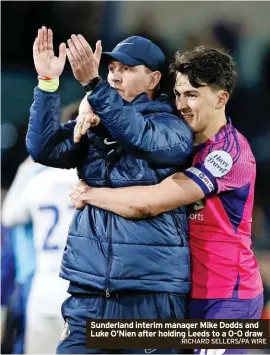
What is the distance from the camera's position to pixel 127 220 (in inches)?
69.1

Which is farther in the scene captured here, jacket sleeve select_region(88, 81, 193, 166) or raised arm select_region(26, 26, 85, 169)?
raised arm select_region(26, 26, 85, 169)

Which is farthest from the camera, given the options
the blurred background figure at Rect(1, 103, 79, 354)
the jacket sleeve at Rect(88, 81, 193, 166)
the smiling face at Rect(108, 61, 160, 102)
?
the blurred background figure at Rect(1, 103, 79, 354)

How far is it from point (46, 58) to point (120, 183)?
396mm

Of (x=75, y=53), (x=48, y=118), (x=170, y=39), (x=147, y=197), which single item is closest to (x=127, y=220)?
(x=147, y=197)

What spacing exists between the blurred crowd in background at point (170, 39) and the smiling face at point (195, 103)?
0.66 feet

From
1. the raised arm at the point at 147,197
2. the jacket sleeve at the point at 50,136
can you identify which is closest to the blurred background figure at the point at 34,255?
the jacket sleeve at the point at 50,136

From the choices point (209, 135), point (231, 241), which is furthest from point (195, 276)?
point (209, 135)

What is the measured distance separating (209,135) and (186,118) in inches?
3.2

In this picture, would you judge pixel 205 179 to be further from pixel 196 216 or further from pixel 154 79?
pixel 154 79

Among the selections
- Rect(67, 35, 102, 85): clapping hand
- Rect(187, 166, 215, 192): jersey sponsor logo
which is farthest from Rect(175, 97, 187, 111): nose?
Rect(67, 35, 102, 85): clapping hand

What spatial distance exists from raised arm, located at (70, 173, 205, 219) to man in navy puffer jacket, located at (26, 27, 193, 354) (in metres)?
0.02

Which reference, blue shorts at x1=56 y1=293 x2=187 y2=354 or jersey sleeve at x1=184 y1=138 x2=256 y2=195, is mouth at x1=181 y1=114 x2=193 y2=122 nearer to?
jersey sleeve at x1=184 y1=138 x2=256 y2=195

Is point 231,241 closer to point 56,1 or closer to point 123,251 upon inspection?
point 123,251

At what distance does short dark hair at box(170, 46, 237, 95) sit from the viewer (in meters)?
1.87
